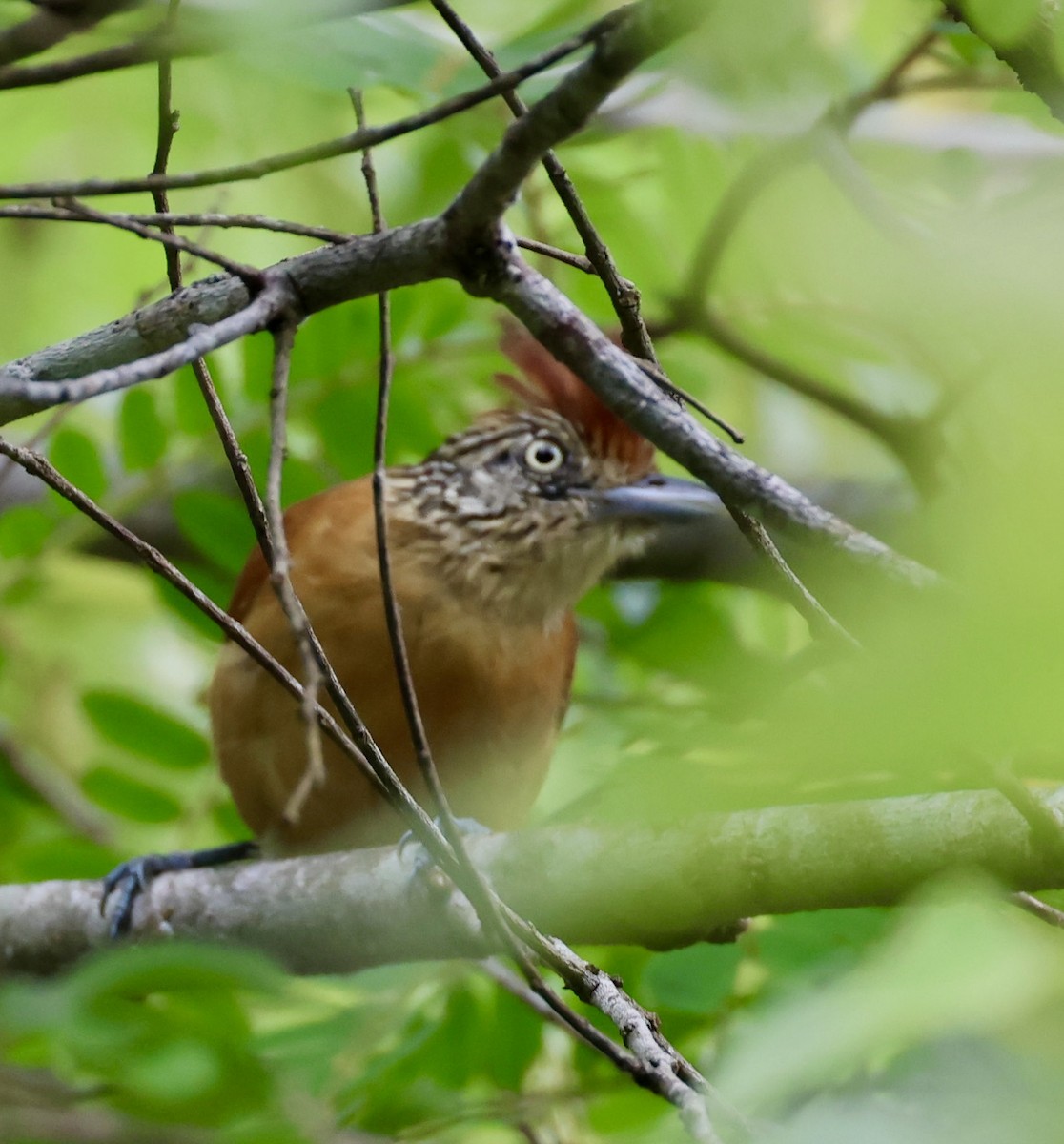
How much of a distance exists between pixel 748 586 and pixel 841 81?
157 centimetres

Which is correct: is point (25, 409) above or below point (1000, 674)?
below

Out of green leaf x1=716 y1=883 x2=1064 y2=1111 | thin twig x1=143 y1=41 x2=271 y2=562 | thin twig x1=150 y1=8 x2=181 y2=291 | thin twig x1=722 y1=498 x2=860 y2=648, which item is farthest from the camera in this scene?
thin twig x1=150 y1=8 x2=181 y2=291

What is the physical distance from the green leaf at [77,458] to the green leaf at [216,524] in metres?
0.27

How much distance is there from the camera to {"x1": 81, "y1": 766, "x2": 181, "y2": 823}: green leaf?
4.49 meters

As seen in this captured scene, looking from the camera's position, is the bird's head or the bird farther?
the bird's head

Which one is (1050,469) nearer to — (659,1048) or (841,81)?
(659,1048)

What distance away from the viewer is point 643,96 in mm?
3611

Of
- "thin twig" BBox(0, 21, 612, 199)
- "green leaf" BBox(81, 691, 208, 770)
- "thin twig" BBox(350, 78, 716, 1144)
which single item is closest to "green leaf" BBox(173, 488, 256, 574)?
"green leaf" BBox(81, 691, 208, 770)

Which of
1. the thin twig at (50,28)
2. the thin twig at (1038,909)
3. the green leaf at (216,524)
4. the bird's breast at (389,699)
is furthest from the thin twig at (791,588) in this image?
the green leaf at (216,524)

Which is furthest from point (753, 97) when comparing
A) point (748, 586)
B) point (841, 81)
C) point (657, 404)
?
point (657, 404)

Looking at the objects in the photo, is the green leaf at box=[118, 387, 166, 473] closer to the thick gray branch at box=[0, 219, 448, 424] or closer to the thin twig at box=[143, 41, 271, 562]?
the thin twig at box=[143, 41, 271, 562]

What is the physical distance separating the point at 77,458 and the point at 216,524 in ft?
1.65

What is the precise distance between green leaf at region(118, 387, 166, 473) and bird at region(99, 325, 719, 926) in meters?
0.44

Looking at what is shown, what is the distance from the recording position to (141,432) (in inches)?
171
